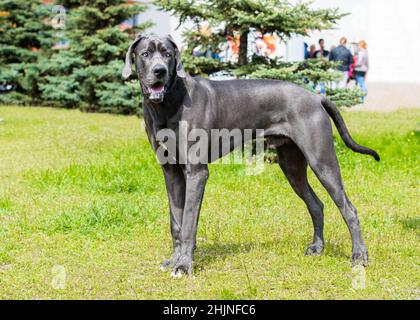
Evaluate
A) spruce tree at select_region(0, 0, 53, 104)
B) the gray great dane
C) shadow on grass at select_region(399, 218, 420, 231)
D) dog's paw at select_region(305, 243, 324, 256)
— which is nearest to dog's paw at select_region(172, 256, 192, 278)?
the gray great dane

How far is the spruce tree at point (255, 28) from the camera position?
1010 cm

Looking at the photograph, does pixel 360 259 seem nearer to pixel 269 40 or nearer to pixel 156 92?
pixel 156 92

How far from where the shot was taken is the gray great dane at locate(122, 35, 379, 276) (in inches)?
208

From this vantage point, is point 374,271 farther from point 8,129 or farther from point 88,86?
point 88,86

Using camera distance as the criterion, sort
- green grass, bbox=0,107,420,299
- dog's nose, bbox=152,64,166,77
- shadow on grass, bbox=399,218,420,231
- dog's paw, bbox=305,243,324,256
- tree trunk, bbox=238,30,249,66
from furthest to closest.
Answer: tree trunk, bbox=238,30,249,66 → shadow on grass, bbox=399,218,420,231 → dog's paw, bbox=305,243,324,256 → green grass, bbox=0,107,420,299 → dog's nose, bbox=152,64,166,77

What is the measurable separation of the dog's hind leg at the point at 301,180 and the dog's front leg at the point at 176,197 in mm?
1054

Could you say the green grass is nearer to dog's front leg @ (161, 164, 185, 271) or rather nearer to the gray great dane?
dog's front leg @ (161, 164, 185, 271)

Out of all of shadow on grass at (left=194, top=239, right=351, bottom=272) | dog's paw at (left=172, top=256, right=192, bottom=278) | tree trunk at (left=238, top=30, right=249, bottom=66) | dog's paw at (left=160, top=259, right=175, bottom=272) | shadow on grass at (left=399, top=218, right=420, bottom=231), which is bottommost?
shadow on grass at (left=399, top=218, right=420, bottom=231)

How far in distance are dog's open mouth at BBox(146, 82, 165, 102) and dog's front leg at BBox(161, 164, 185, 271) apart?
729 millimetres

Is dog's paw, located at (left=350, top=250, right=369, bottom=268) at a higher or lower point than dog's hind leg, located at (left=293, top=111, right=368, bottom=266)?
lower

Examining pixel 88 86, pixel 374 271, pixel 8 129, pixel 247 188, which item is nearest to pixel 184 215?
pixel 374 271

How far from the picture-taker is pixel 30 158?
11.1 metres

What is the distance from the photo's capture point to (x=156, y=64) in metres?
5.00

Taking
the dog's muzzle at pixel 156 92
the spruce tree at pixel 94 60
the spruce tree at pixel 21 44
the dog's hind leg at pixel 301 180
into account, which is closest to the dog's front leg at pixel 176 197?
the dog's muzzle at pixel 156 92
